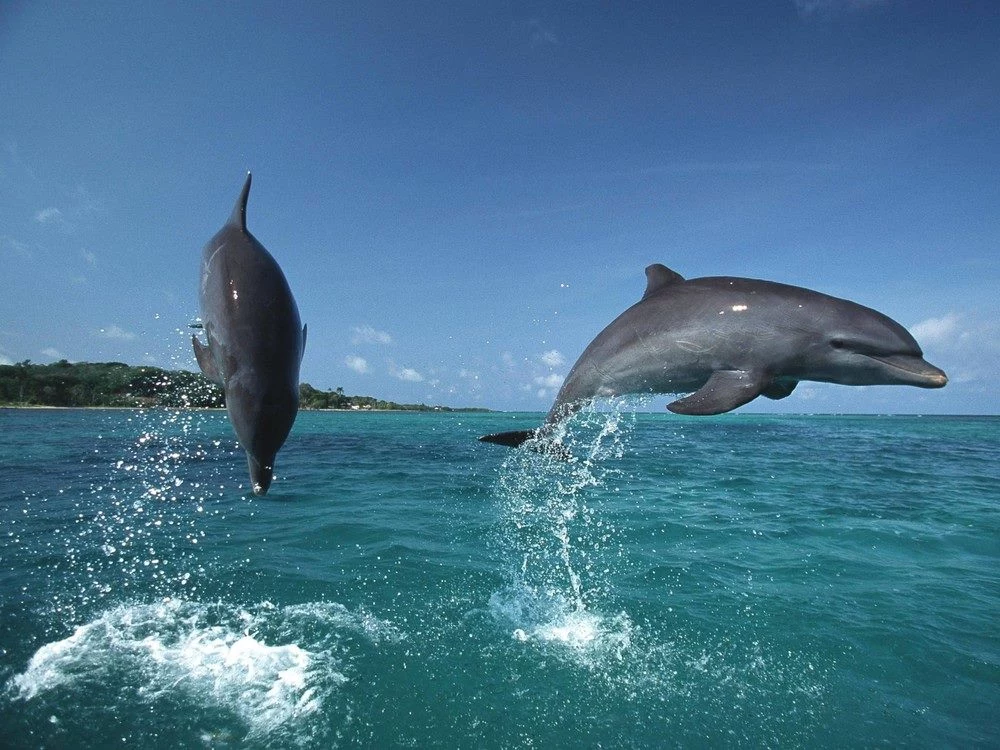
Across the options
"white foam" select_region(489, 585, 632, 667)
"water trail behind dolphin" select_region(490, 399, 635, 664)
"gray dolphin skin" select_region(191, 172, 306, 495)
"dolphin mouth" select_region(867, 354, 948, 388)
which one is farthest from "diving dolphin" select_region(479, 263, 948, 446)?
"white foam" select_region(489, 585, 632, 667)

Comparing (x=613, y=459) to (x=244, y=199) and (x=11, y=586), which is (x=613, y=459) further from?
(x=244, y=199)

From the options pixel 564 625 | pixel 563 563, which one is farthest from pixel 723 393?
pixel 563 563

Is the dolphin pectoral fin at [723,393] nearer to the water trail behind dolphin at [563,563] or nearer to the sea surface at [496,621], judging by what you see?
the water trail behind dolphin at [563,563]

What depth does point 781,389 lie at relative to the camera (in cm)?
464

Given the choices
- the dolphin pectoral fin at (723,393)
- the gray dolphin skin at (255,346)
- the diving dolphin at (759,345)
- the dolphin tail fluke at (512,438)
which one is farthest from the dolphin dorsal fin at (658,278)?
the gray dolphin skin at (255,346)

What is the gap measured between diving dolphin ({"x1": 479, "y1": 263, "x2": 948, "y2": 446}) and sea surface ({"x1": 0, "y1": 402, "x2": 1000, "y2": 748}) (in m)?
1.54

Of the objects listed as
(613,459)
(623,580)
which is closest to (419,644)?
(623,580)

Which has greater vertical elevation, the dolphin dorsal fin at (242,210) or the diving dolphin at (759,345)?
the dolphin dorsal fin at (242,210)

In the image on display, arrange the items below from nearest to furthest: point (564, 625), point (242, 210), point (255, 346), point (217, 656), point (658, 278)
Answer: point (255, 346) < point (242, 210) < point (658, 278) < point (217, 656) < point (564, 625)

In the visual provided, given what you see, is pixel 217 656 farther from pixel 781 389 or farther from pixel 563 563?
pixel 781 389

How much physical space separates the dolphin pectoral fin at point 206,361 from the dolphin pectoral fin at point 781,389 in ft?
12.8

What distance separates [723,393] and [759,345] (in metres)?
0.55

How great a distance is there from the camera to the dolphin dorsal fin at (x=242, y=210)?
11.6 feet

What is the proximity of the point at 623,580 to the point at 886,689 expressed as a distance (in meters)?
3.76
